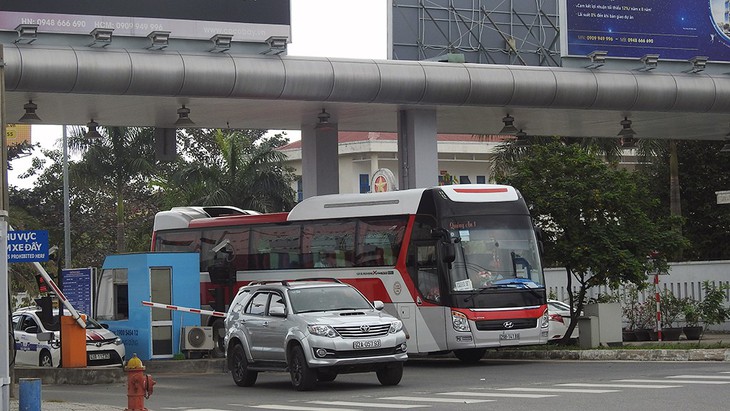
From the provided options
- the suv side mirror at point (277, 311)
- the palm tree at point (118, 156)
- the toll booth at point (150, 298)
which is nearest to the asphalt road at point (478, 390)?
the suv side mirror at point (277, 311)

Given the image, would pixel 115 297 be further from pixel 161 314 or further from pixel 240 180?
pixel 240 180

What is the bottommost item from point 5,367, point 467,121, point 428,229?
point 5,367

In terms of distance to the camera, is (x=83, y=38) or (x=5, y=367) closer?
(x=5, y=367)

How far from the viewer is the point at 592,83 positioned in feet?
97.5

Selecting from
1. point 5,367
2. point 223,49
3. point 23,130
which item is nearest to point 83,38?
point 223,49

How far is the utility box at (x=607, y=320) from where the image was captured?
2808 centimetres

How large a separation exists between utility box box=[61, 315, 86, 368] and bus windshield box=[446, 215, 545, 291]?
708 cm

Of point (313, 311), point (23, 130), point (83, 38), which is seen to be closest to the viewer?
point (313, 311)

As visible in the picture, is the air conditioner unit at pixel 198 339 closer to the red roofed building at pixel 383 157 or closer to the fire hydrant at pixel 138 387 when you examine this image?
the fire hydrant at pixel 138 387

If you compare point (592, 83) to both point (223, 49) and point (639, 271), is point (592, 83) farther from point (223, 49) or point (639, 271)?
point (223, 49)

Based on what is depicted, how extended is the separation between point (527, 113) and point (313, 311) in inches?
503

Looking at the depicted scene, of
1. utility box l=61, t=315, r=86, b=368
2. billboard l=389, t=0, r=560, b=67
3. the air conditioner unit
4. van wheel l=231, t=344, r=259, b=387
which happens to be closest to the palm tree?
billboard l=389, t=0, r=560, b=67

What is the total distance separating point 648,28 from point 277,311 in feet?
45.6

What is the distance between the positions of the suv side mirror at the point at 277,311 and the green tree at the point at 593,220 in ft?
30.2
